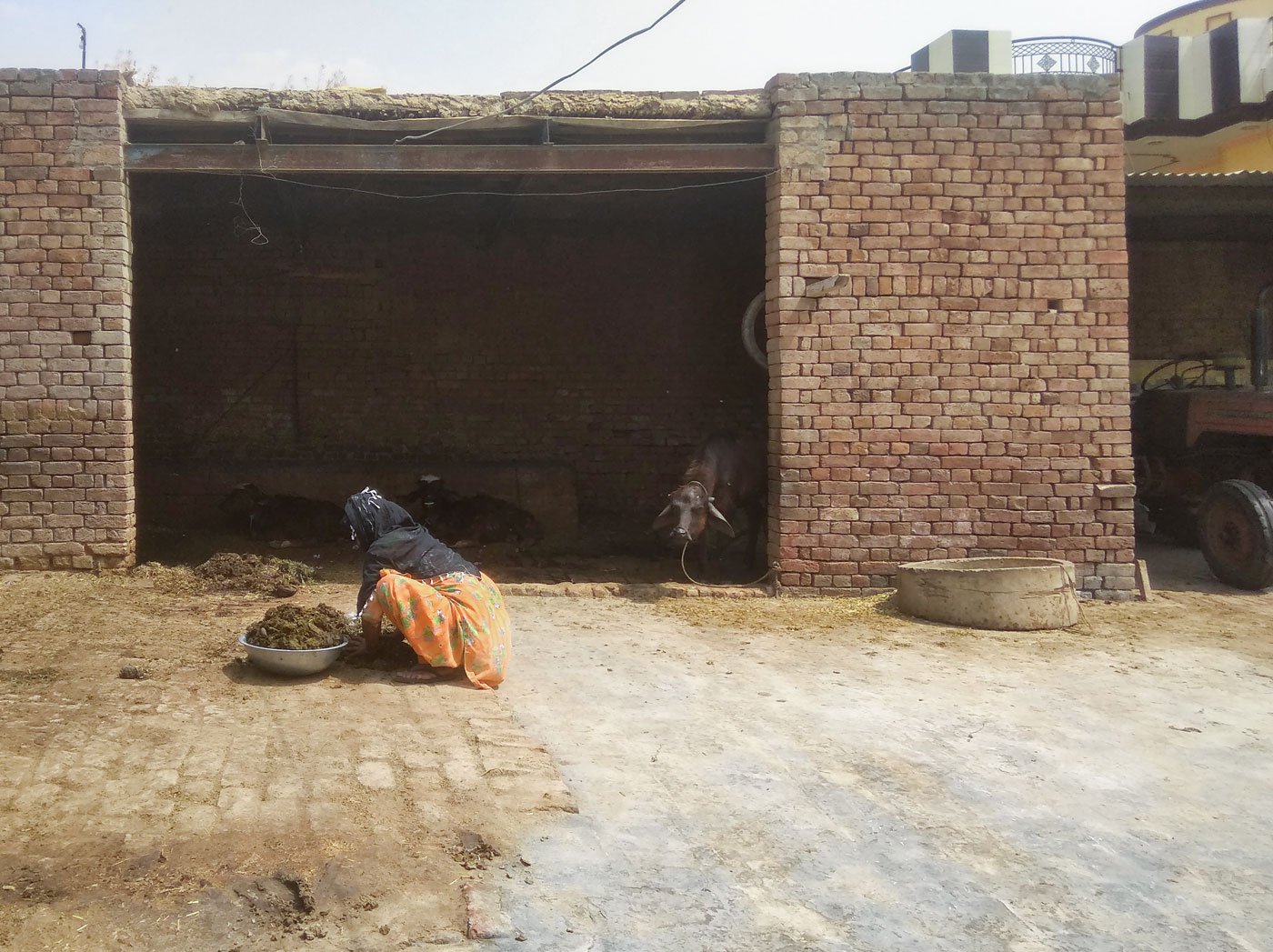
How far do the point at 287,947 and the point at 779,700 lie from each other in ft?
10.4

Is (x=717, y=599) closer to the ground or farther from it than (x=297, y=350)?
closer to the ground

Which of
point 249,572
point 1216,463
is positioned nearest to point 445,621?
point 249,572

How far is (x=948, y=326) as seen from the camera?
8.30 metres

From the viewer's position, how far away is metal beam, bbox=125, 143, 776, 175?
823 cm

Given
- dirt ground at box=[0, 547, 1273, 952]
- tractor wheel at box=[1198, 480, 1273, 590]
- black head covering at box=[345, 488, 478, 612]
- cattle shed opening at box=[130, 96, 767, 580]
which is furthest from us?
cattle shed opening at box=[130, 96, 767, 580]

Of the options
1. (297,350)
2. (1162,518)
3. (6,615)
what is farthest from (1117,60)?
(6,615)

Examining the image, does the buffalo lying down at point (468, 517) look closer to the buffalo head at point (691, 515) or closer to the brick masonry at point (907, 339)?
the buffalo head at point (691, 515)

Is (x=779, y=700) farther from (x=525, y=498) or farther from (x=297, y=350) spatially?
(x=297, y=350)

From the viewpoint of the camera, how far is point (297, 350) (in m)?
12.3

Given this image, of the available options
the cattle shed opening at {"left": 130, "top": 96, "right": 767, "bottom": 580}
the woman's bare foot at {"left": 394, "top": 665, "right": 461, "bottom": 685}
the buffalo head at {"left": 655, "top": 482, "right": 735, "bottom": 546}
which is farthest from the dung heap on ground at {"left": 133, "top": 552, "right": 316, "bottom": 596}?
the buffalo head at {"left": 655, "top": 482, "right": 735, "bottom": 546}

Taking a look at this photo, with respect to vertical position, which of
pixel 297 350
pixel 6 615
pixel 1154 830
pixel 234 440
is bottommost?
pixel 1154 830

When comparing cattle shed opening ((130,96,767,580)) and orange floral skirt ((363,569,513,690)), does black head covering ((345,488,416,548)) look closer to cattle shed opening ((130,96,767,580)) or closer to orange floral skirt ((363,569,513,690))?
orange floral skirt ((363,569,513,690))

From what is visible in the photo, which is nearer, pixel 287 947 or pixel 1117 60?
pixel 287 947

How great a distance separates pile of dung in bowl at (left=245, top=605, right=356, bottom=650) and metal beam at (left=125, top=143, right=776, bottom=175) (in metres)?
4.14
